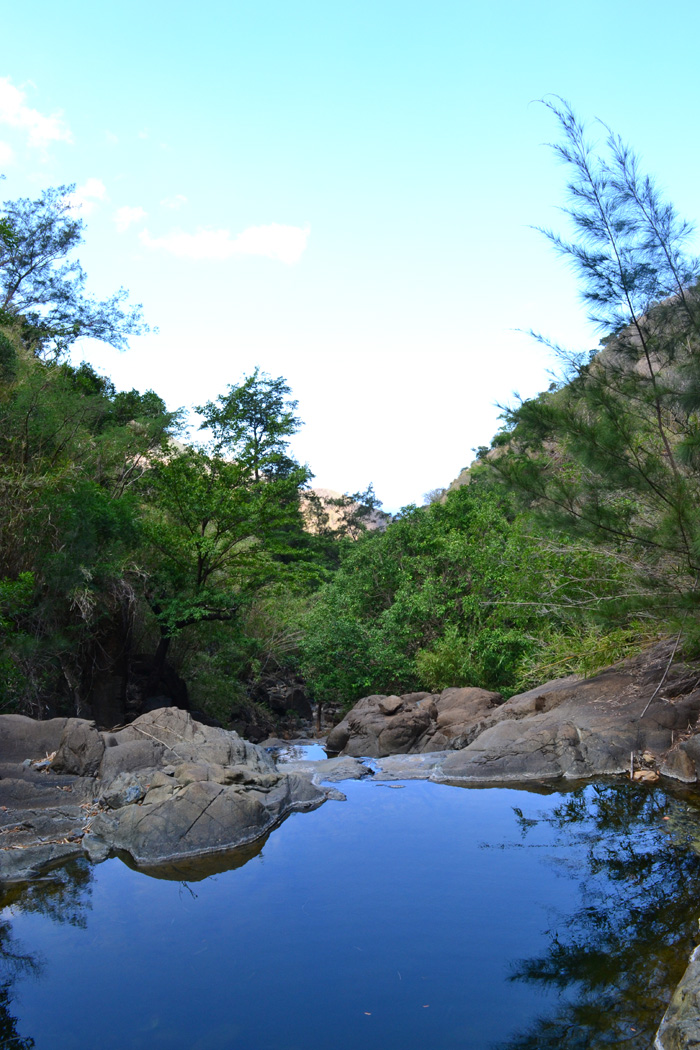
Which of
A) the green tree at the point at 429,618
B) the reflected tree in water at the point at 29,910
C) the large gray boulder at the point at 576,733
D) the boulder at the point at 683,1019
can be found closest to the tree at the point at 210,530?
the green tree at the point at 429,618

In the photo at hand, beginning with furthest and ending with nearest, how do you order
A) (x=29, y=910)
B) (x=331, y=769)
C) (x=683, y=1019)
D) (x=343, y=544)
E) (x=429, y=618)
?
(x=343, y=544), (x=429, y=618), (x=331, y=769), (x=29, y=910), (x=683, y=1019)

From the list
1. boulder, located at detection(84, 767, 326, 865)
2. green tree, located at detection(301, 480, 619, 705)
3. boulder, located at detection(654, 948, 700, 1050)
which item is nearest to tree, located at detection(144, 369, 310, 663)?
green tree, located at detection(301, 480, 619, 705)

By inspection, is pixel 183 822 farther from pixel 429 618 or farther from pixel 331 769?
pixel 429 618

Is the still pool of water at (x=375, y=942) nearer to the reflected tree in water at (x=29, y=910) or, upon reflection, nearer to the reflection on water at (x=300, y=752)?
the reflected tree in water at (x=29, y=910)

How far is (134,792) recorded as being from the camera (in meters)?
9.20

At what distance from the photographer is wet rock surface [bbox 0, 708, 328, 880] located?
827 cm

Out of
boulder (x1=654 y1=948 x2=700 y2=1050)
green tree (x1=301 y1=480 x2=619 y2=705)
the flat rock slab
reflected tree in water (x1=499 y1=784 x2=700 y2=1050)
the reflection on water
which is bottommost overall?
the reflection on water

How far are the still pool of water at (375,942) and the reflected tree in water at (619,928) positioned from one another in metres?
0.02

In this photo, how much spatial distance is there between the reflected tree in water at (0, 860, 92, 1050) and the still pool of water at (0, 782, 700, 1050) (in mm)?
20

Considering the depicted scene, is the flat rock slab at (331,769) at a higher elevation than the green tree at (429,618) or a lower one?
lower

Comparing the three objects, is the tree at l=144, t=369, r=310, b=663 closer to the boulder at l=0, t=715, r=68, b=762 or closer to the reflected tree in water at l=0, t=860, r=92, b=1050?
the boulder at l=0, t=715, r=68, b=762

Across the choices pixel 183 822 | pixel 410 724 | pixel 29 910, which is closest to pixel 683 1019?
pixel 29 910

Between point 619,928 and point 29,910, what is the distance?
505 cm

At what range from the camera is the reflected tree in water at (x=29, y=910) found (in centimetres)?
517
